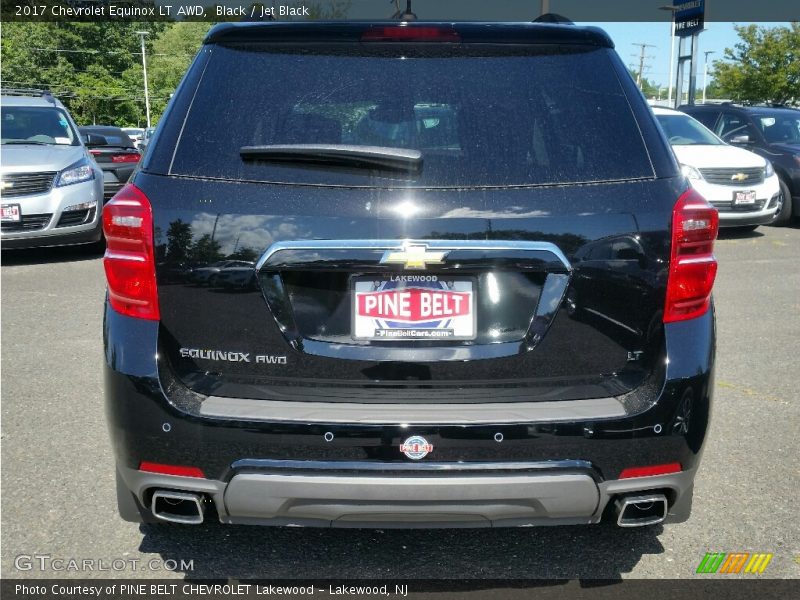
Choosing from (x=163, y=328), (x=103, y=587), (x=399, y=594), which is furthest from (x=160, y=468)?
(x=399, y=594)

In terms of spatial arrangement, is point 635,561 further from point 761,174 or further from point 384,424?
point 761,174

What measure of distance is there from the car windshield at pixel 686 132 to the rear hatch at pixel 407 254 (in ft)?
35.9

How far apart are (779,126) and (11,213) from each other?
12.0 metres

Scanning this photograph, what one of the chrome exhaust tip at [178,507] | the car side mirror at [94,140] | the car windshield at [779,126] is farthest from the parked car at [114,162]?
the chrome exhaust tip at [178,507]

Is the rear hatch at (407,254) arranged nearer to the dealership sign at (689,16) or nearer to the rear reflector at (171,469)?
the rear reflector at (171,469)

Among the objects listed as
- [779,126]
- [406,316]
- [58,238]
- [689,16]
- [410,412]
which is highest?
[689,16]

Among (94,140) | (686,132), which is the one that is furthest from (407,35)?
(686,132)

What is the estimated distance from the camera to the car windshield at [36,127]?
422 inches

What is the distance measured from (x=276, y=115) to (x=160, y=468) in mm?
1138

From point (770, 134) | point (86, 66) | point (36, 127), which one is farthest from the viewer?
point (86, 66)

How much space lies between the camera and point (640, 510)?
2721mm

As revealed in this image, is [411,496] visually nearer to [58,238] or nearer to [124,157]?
[58,238]

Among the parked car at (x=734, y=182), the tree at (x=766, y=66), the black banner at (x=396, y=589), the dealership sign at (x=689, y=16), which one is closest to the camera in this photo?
the black banner at (x=396, y=589)

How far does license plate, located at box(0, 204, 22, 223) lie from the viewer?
949 centimetres
